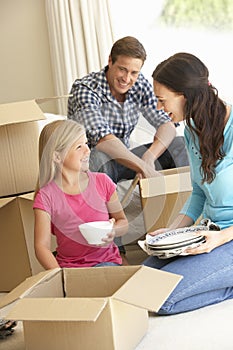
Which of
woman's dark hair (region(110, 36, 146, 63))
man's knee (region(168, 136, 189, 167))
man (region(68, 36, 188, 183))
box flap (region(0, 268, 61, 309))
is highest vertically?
woman's dark hair (region(110, 36, 146, 63))

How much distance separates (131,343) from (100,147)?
886 millimetres

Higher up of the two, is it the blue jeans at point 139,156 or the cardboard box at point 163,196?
the blue jeans at point 139,156

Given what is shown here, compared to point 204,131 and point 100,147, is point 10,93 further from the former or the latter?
point 204,131

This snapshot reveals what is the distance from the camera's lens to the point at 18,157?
2672 mm

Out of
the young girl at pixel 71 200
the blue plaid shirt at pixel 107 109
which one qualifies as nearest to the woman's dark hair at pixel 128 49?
the blue plaid shirt at pixel 107 109

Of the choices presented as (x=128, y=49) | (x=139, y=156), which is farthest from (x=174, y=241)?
(x=128, y=49)

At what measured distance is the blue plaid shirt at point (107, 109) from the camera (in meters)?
2.67

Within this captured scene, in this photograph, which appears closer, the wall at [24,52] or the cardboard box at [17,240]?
the cardboard box at [17,240]

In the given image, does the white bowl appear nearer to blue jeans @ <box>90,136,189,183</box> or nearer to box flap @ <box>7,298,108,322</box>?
blue jeans @ <box>90,136,189,183</box>

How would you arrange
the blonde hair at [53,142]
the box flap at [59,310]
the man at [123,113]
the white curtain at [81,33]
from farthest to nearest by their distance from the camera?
the white curtain at [81,33] < the man at [123,113] < the blonde hair at [53,142] < the box flap at [59,310]

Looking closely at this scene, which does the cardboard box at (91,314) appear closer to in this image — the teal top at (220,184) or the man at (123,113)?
the teal top at (220,184)

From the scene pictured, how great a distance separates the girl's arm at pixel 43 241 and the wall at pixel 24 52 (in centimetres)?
198

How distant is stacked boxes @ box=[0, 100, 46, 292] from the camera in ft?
8.55

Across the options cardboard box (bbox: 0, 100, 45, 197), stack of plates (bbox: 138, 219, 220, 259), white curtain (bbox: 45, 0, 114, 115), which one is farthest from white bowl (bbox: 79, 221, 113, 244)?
white curtain (bbox: 45, 0, 114, 115)
